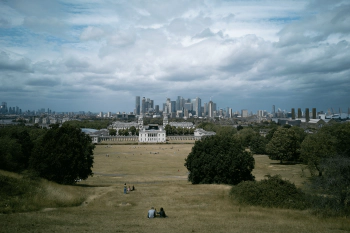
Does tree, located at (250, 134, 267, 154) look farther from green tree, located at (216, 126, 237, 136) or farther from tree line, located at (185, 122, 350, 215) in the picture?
green tree, located at (216, 126, 237, 136)

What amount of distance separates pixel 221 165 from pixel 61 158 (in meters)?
17.1

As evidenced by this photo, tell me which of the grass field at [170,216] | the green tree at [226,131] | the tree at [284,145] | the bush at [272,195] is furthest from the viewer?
the green tree at [226,131]

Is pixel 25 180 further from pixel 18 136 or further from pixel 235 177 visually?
pixel 18 136

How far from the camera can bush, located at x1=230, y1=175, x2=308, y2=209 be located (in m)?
20.8

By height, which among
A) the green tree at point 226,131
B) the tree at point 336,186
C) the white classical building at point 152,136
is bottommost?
the white classical building at point 152,136

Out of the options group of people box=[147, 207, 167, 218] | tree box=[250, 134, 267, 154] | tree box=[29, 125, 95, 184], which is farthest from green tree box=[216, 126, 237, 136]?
group of people box=[147, 207, 167, 218]

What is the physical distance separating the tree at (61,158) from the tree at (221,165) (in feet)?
41.7

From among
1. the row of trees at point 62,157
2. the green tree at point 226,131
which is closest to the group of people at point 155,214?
the row of trees at point 62,157

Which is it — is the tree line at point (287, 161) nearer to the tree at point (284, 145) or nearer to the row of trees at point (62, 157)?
the tree at point (284, 145)

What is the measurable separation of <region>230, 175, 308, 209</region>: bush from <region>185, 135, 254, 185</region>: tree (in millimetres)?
7827

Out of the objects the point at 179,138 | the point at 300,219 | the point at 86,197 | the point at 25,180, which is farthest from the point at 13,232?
the point at 179,138

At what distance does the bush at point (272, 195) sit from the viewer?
819 inches

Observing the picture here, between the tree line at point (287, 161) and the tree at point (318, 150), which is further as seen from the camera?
the tree at point (318, 150)

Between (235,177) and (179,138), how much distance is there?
11426cm
